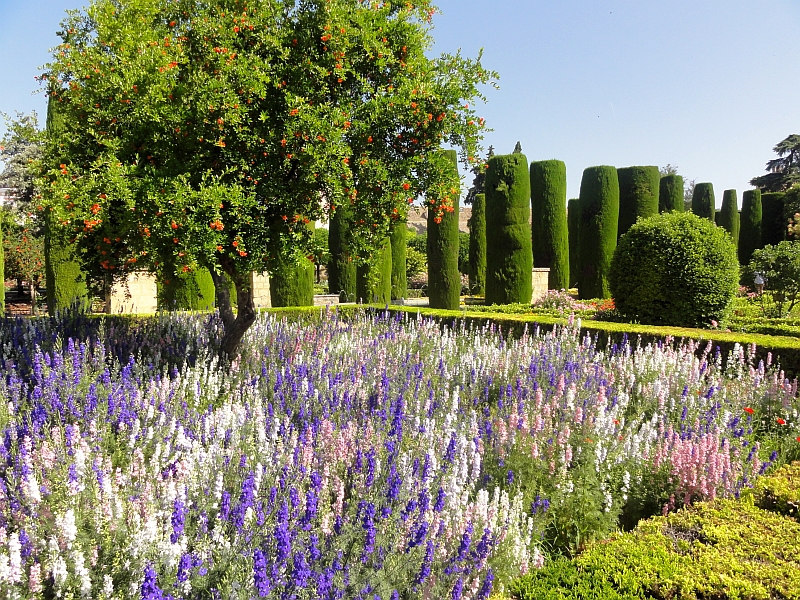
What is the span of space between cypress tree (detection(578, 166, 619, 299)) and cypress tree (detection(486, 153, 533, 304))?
3475mm

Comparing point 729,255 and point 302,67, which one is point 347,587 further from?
point 729,255

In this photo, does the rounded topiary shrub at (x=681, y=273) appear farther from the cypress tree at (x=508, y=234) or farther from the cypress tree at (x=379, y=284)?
the cypress tree at (x=379, y=284)

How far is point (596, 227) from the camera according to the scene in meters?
18.9

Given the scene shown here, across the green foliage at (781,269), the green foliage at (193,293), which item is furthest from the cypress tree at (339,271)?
the green foliage at (781,269)

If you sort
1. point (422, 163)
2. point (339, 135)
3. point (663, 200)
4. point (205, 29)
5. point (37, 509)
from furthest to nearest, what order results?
point (663, 200)
point (422, 163)
point (205, 29)
point (339, 135)
point (37, 509)

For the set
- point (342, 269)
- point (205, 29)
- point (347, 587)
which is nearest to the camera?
point (347, 587)

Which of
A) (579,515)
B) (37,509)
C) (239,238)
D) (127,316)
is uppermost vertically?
(239,238)

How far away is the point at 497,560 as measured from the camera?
8.75 feet

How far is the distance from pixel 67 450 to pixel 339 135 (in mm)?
3302

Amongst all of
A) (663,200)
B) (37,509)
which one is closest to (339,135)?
(37,509)

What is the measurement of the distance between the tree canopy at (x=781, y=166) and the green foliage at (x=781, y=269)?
3508cm

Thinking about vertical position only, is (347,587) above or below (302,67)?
below

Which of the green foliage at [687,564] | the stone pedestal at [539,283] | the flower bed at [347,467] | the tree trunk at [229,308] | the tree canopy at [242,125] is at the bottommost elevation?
the green foliage at [687,564]

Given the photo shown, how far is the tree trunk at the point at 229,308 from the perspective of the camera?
625 cm
